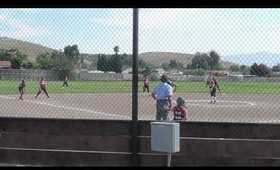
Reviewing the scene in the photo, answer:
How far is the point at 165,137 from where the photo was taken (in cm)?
524

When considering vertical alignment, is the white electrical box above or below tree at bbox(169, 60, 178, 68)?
below

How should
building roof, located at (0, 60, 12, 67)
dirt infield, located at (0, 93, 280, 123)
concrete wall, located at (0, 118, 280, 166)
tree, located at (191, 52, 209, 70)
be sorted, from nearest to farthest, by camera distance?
concrete wall, located at (0, 118, 280, 166), tree, located at (191, 52, 209, 70), building roof, located at (0, 60, 12, 67), dirt infield, located at (0, 93, 280, 123)

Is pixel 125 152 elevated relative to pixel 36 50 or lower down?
lower down

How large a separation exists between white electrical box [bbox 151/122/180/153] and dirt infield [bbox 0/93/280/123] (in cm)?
1095

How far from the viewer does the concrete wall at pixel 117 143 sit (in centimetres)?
612

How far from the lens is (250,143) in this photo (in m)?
6.25

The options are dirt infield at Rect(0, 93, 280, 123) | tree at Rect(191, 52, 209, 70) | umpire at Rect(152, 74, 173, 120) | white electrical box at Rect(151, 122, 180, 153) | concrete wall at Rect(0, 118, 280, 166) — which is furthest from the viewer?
dirt infield at Rect(0, 93, 280, 123)

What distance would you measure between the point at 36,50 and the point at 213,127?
2571mm

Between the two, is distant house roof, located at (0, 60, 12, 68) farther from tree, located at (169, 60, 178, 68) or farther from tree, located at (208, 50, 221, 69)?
tree, located at (208, 50, 221, 69)

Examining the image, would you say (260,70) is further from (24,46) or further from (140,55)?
(24,46)

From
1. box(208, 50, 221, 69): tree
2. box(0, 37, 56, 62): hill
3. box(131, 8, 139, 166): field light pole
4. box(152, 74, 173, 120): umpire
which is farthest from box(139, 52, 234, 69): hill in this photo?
box(152, 74, 173, 120): umpire

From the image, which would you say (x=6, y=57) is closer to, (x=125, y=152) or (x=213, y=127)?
(x=125, y=152)

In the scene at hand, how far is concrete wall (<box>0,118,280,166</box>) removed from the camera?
6121 millimetres
